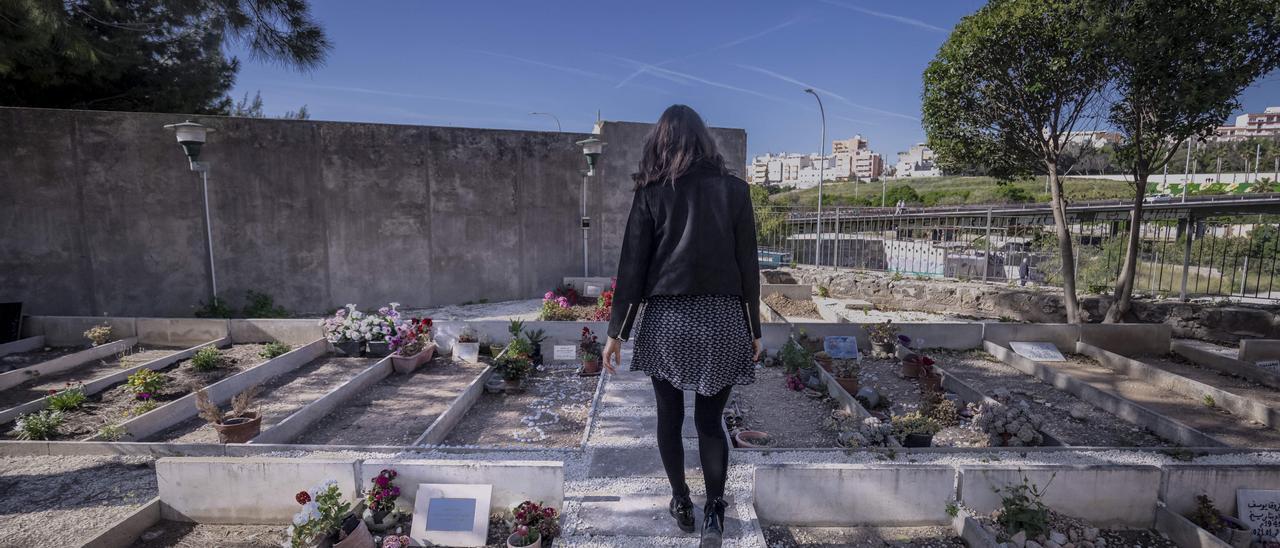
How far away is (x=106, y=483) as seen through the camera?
3.51 metres

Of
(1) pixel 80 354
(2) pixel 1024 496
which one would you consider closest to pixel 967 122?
(2) pixel 1024 496

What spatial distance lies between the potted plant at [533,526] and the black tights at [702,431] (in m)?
0.69

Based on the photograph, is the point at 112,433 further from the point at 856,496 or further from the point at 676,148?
the point at 856,496

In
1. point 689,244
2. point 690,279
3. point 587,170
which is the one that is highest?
point 587,170

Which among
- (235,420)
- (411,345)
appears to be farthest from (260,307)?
(235,420)

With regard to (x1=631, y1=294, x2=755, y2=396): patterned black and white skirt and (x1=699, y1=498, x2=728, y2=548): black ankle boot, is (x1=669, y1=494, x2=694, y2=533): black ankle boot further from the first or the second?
(x1=631, y1=294, x2=755, y2=396): patterned black and white skirt

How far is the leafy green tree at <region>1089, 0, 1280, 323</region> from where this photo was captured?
6355mm

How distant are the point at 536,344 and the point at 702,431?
15.0 ft

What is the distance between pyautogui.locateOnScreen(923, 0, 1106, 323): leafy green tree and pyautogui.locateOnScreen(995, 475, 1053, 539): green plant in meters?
6.43

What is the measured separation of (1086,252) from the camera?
434 inches

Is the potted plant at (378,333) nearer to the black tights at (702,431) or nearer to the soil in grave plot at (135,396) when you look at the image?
the soil in grave plot at (135,396)

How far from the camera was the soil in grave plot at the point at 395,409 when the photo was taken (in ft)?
15.1

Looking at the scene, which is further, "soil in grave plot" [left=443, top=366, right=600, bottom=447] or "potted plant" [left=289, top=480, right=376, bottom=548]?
"soil in grave plot" [left=443, top=366, right=600, bottom=447]

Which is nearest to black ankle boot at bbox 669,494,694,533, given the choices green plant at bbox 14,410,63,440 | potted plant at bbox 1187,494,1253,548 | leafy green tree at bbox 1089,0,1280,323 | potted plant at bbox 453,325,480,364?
potted plant at bbox 1187,494,1253,548
